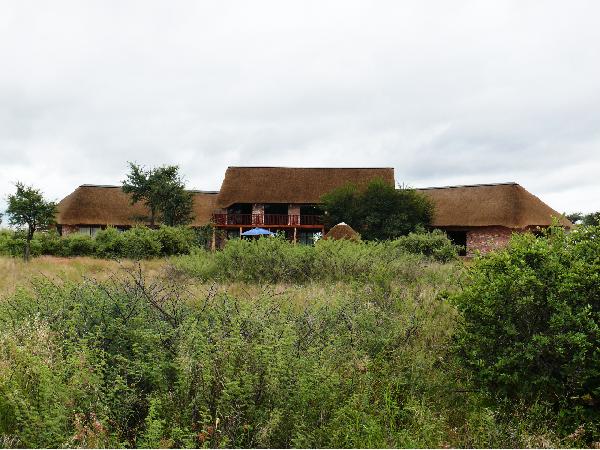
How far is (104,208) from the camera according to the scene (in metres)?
37.7

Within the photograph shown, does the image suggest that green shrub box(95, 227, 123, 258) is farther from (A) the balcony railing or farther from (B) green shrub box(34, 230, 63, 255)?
(A) the balcony railing

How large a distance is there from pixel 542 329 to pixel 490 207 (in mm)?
28416

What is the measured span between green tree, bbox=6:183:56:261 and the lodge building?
8801 mm

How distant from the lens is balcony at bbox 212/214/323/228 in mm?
35062

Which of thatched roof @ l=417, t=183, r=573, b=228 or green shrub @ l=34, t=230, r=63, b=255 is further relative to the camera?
thatched roof @ l=417, t=183, r=573, b=228

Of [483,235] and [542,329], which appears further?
[483,235]

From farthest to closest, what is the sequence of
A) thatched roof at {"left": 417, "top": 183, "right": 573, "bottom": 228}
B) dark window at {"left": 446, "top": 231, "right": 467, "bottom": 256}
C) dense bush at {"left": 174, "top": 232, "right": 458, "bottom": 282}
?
1. dark window at {"left": 446, "top": 231, "right": 467, "bottom": 256}
2. thatched roof at {"left": 417, "top": 183, "right": 573, "bottom": 228}
3. dense bush at {"left": 174, "top": 232, "right": 458, "bottom": 282}

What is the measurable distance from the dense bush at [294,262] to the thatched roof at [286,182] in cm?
1924

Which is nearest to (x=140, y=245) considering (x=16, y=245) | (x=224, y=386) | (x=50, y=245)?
(x=50, y=245)

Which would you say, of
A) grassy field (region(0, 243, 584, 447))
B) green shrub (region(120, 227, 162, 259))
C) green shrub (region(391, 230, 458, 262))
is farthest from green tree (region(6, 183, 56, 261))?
grassy field (region(0, 243, 584, 447))

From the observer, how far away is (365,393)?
17.2ft

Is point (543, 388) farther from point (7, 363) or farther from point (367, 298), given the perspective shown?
point (7, 363)

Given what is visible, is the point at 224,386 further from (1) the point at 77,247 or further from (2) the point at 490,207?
(2) the point at 490,207

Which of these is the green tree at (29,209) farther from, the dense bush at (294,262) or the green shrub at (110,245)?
the dense bush at (294,262)
